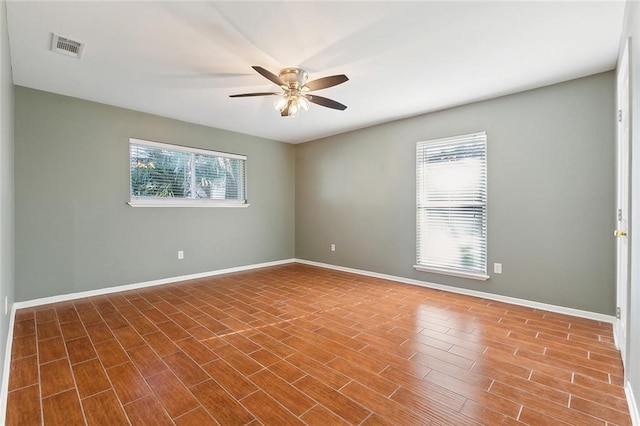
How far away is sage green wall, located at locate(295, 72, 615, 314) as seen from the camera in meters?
2.86

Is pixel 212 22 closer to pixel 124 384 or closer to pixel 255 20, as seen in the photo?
pixel 255 20

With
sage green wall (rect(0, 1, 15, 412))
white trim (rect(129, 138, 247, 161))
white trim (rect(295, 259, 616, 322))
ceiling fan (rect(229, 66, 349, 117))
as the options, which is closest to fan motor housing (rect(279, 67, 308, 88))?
ceiling fan (rect(229, 66, 349, 117))

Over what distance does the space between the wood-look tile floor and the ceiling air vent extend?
8.04 ft

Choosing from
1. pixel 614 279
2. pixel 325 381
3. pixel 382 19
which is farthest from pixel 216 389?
pixel 614 279

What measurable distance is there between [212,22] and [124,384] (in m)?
2.51

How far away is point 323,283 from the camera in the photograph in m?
4.33

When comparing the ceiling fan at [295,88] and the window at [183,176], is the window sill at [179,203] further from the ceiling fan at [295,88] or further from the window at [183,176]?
the ceiling fan at [295,88]

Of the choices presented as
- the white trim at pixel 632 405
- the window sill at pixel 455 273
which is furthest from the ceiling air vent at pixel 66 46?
the window sill at pixel 455 273

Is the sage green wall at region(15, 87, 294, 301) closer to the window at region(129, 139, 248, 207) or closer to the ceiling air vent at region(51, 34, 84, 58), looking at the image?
the window at region(129, 139, 248, 207)

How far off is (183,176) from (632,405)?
507 centimetres

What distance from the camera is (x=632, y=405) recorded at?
5.02 ft

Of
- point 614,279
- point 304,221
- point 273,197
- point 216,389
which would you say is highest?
point 273,197

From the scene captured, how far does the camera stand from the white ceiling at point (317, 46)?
77.7 inches

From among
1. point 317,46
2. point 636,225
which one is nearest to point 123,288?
point 317,46
